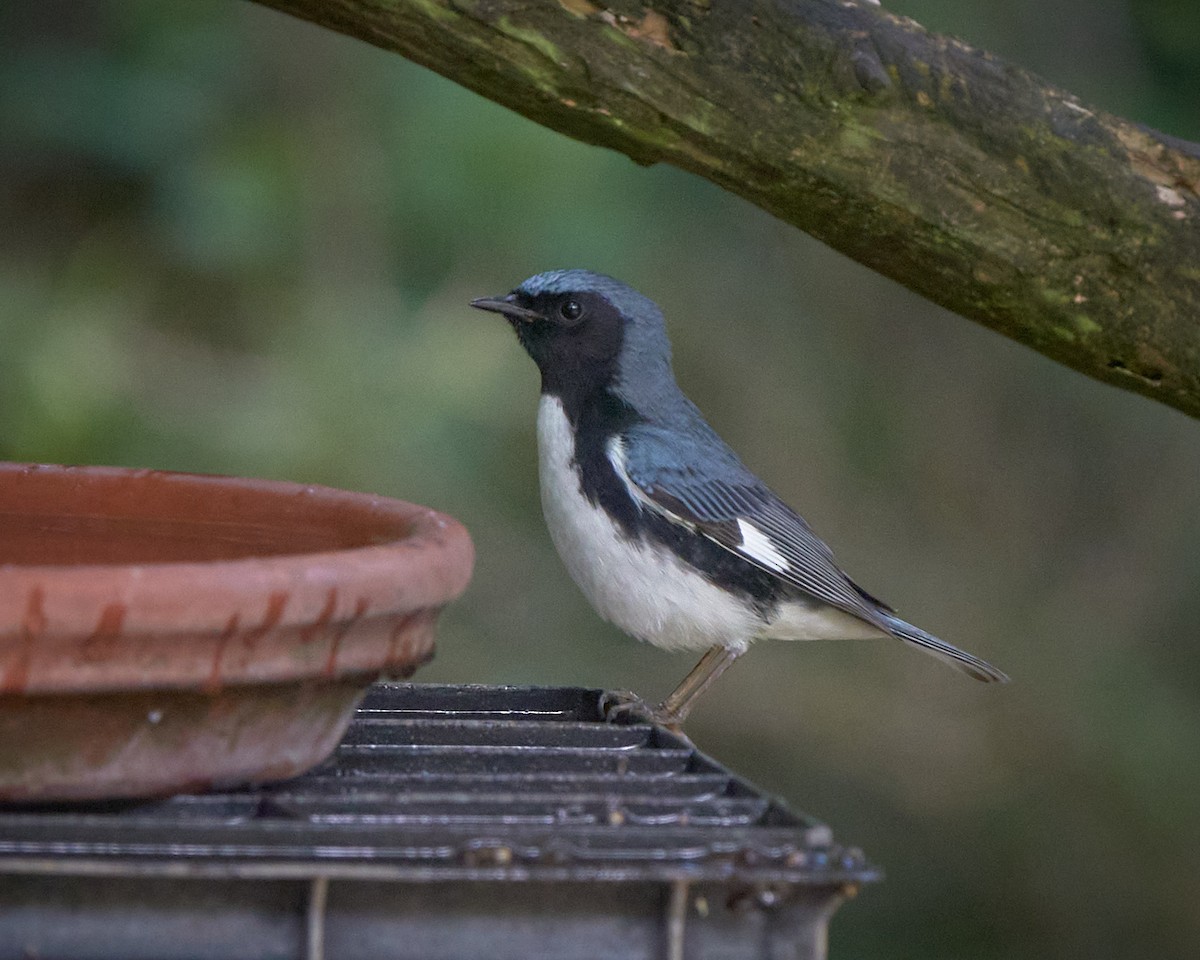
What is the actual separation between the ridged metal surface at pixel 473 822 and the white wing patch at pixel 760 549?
1221 millimetres

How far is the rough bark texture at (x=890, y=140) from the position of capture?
2436 mm

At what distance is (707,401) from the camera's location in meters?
6.62

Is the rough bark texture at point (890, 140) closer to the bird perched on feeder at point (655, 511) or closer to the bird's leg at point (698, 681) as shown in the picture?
the bird perched on feeder at point (655, 511)

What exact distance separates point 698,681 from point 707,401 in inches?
117

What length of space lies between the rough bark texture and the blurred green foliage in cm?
206

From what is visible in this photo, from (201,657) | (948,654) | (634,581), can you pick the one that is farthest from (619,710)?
(948,654)

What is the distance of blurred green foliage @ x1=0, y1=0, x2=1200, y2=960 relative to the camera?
15.0ft

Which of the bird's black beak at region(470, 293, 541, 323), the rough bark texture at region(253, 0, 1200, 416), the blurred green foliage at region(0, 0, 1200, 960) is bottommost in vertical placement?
the blurred green foliage at region(0, 0, 1200, 960)

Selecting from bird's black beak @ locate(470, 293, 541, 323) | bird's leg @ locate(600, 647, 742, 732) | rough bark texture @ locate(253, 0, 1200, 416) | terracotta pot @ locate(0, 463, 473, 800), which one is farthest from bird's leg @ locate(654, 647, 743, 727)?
terracotta pot @ locate(0, 463, 473, 800)

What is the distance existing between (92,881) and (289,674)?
33 cm

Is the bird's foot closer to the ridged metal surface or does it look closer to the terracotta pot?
the ridged metal surface

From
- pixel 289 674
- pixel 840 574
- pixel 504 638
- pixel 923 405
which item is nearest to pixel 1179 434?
pixel 923 405

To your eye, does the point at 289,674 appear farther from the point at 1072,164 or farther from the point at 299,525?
the point at 1072,164

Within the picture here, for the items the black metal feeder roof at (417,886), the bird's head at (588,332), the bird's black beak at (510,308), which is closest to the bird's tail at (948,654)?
the bird's head at (588,332)
